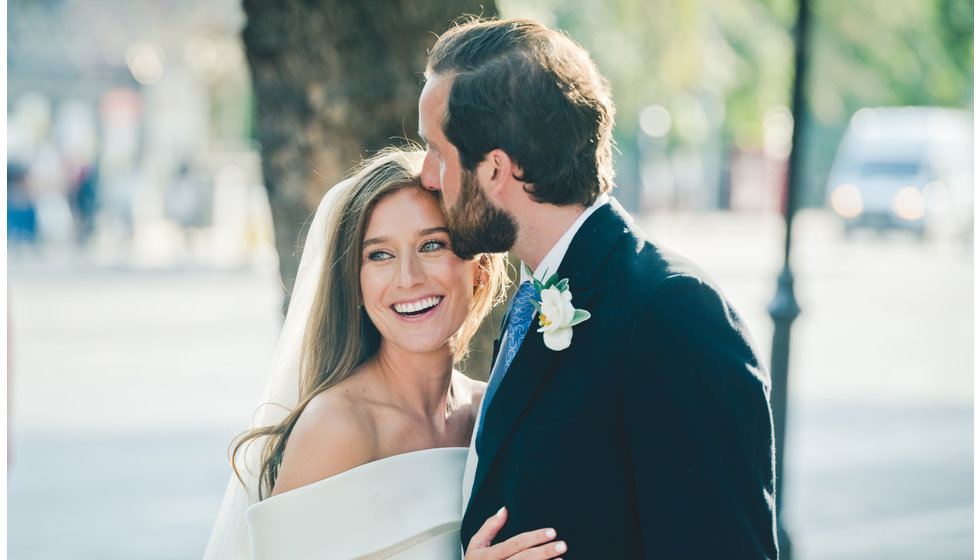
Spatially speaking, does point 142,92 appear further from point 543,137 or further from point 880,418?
point 543,137

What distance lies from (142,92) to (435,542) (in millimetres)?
25494

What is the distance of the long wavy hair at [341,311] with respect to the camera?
2.73 meters

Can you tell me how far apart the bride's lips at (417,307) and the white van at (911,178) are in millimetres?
23418

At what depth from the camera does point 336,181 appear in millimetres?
3658

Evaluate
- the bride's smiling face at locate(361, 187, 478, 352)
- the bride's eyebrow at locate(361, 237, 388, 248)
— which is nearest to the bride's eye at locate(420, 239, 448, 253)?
the bride's smiling face at locate(361, 187, 478, 352)

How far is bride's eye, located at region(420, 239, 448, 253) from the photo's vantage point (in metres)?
2.71

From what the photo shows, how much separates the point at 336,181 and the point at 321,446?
1.32m

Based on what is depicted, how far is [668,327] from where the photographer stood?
6.56 feet

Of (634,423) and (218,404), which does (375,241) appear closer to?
(634,423)

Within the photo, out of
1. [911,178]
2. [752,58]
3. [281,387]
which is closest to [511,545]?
[281,387]

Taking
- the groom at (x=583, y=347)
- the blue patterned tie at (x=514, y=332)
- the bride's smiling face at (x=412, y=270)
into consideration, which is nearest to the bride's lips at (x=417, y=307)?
the bride's smiling face at (x=412, y=270)

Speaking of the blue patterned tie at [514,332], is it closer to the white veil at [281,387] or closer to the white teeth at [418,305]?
the white teeth at [418,305]

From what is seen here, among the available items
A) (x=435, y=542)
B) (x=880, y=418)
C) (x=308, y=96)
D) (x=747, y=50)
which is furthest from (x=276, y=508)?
(x=747, y=50)

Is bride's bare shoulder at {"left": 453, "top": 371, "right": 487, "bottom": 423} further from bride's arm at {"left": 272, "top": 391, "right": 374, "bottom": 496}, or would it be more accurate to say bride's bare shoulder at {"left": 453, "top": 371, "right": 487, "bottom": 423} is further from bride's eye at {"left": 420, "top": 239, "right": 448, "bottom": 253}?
bride's eye at {"left": 420, "top": 239, "right": 448, "bottom": 253}
